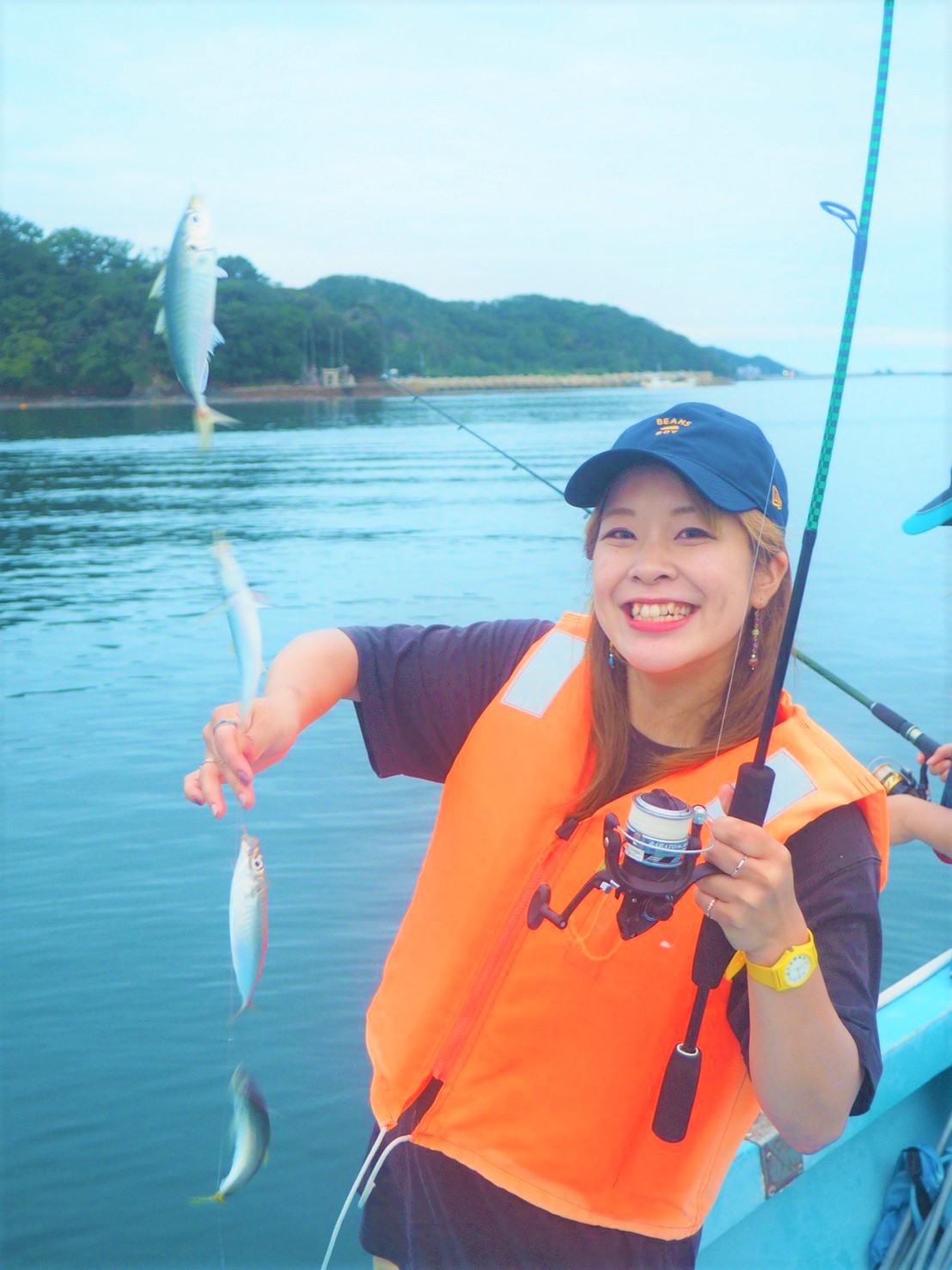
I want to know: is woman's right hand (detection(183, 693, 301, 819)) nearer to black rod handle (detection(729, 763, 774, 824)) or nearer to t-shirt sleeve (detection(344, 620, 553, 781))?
t-shirt sleeve (detection(344, 620, 553, 781))

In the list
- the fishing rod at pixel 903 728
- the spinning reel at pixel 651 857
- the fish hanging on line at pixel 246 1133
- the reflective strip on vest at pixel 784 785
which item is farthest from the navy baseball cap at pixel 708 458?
the fishing rod at pixel 903 728

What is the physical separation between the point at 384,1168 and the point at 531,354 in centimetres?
3078

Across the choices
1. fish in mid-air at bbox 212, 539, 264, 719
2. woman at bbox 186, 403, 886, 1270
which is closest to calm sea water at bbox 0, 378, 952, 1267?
fish in mid-air at bbox 212, 539, 264, 719

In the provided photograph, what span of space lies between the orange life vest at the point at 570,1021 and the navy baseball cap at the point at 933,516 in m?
1.63

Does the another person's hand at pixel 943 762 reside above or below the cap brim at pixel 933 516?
below

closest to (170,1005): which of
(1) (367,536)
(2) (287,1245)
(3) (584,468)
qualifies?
(2) (287,1245)

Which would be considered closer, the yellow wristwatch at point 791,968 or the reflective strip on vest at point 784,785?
the yellow wristwatch at point 791,968

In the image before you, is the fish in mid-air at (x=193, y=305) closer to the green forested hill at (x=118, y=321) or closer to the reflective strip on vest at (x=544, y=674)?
the green forested hill at (x=118, y=321)

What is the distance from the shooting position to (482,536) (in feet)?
71.5

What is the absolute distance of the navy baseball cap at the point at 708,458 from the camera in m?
2.08

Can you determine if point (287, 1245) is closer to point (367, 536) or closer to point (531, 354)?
point (367, 536)

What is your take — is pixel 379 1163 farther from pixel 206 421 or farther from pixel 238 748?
pixel 206 421

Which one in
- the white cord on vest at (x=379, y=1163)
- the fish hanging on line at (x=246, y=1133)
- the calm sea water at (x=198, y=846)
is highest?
the white cord on vest at (x=379, y=1163)

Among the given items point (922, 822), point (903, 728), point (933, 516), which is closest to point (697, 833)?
point (922, 822)
